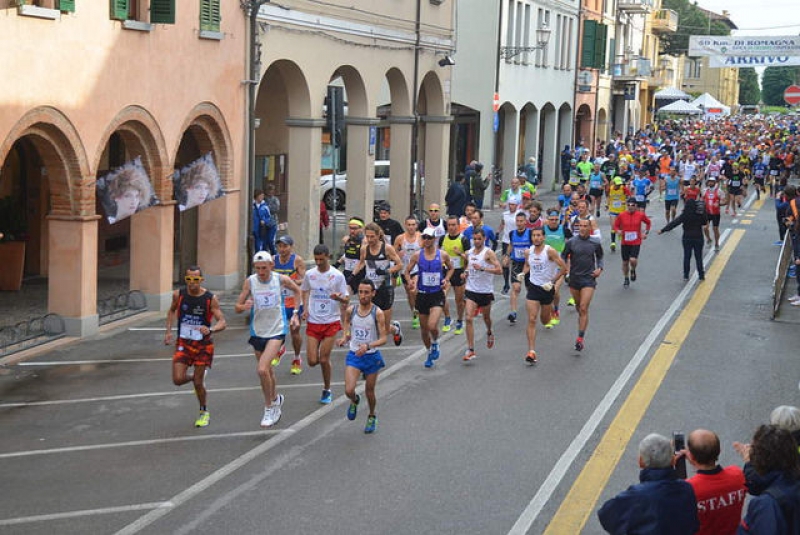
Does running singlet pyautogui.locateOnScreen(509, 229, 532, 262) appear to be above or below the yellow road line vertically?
above

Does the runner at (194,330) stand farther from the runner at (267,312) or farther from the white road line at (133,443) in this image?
the white road line at (133,443)

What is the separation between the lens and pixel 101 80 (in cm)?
1758

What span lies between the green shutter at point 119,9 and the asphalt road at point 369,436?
4.56 m

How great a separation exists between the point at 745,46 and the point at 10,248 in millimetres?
40719

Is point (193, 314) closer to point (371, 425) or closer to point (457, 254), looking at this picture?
point (371, 425)

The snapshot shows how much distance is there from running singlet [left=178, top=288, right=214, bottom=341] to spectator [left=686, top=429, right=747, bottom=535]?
6797 mm

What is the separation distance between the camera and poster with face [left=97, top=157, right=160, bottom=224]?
1833 cm

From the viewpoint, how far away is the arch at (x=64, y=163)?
1664 centimetres

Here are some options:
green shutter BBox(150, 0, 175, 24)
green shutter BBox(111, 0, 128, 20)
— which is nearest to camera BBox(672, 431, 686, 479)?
green shutter BBox(111, 0, 128, 20)

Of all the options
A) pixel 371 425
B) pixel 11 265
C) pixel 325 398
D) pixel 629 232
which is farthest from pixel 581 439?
pixel 11 265

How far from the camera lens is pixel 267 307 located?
42.7 feet

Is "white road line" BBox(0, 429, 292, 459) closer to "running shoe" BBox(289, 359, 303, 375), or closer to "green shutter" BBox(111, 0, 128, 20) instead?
"running shoe" BBox(289, 359, 303, 375)

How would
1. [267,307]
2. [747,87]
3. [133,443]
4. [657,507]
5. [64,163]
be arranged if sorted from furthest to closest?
[747,87], [64,163], [267,307], [133,443], [657,507]

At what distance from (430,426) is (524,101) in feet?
106
